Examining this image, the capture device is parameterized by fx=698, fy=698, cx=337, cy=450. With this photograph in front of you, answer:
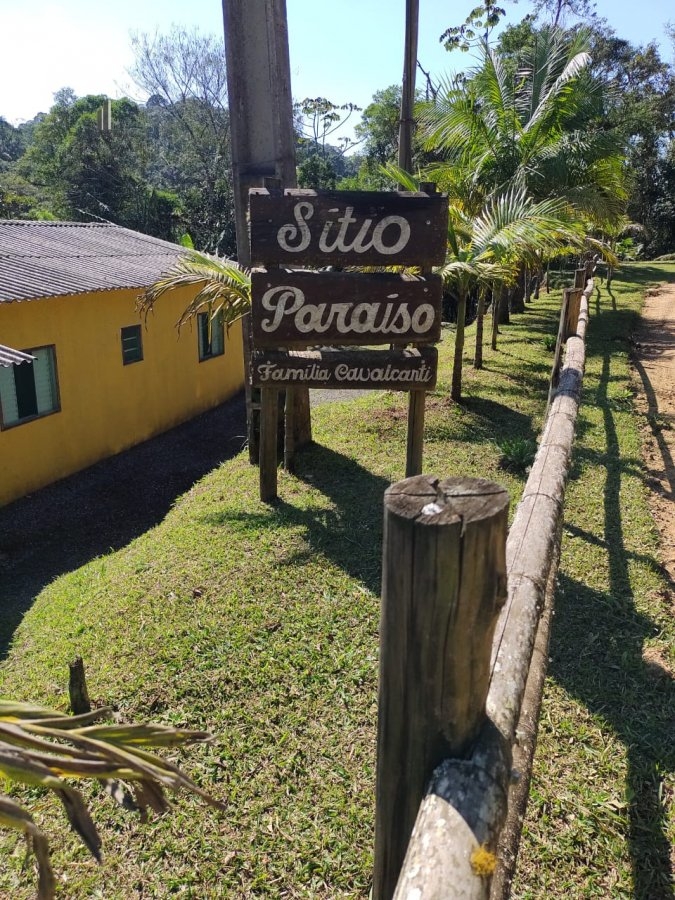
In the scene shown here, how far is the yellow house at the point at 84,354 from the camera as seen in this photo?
9.65m

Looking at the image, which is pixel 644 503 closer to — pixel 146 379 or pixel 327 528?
pixel 327 528

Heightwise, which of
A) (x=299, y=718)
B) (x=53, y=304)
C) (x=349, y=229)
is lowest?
(x=299, y=718)

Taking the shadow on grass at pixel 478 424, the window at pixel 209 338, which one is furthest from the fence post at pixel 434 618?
the window at pixel 209 338

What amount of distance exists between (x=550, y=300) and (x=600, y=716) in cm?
2101

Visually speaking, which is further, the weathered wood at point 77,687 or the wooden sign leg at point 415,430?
the wooden sign leg at point 415,430

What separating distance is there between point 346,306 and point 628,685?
3.37 m

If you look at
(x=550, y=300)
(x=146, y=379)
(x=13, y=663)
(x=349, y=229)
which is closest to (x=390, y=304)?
(x=349, y=229)

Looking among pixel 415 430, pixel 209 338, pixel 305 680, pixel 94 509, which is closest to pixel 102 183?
pixel 209 338

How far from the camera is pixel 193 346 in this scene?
46.8ft

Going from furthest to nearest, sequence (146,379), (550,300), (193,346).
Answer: (550,300), (193,346), (146,379)

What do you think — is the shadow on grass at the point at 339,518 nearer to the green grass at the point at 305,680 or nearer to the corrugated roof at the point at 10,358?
the green grass at the point at 305,680

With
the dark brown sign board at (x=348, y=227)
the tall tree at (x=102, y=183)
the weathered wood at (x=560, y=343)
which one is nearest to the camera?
the dark brown sign board at (x=348, y=227)

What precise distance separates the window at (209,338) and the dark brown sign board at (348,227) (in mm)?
9113

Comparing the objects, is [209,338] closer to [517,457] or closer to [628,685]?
[517,457]
